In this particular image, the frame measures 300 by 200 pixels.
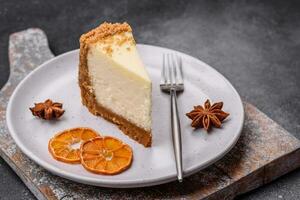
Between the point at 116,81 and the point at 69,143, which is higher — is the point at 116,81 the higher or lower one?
the higher one

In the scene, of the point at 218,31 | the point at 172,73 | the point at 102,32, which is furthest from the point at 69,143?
the point at 218,31

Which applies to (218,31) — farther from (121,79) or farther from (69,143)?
(69,143)

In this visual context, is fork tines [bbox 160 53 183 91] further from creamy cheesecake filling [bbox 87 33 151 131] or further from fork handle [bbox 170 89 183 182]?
creamy cheesecake filling [bbox 87 33 151 131]

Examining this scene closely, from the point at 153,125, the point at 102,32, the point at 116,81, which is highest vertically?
the point at 102,32

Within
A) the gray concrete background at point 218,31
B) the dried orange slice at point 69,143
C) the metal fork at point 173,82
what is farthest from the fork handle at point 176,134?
the gray concrete background at point 218,31

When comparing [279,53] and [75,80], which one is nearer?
[75,80]

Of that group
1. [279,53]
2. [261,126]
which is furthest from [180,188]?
[279,53]

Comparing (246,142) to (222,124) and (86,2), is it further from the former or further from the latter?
(86,2)
